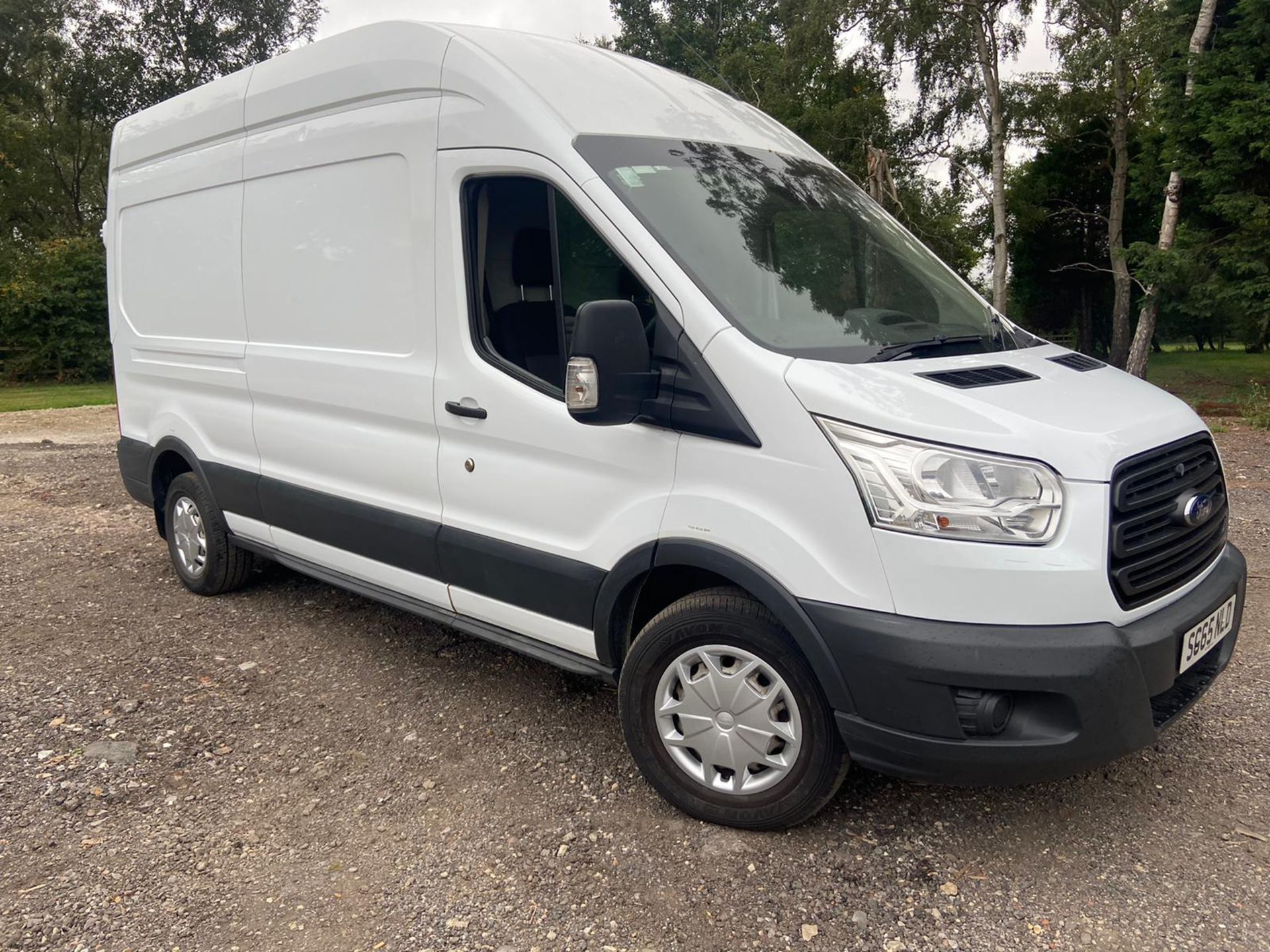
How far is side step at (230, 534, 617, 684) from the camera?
3.39 metres

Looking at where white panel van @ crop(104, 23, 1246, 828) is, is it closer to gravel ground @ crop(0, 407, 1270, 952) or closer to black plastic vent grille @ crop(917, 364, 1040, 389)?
black plastic vent grille @ crop(917, 364, 1040, 389)

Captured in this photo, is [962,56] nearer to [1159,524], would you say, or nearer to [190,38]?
[1159,524]

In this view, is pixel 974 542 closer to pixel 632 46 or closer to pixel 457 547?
pixel 457 547

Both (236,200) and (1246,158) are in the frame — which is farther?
(1246,158)

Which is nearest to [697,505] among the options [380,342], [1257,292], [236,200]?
[380,342]

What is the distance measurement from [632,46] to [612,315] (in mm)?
42334

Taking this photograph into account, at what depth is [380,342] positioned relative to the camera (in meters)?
3.89

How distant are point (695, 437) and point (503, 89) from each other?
4.78 ft

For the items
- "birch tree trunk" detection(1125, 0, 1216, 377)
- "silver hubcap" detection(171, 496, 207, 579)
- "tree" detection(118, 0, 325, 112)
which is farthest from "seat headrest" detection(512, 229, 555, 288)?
"tree" detection(118, 0, 325, 112)

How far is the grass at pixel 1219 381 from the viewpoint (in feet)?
38.6

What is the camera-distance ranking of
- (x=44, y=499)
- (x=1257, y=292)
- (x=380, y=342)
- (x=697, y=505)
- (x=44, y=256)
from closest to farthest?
(x=697, y=505), (x=380, y=342), (x=44, y=499), (x=1257, y=292), (x=44, y=256)

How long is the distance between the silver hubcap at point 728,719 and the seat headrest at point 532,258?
141cm

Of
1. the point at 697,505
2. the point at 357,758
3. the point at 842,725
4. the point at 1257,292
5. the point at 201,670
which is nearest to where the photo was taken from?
the point at 842,725

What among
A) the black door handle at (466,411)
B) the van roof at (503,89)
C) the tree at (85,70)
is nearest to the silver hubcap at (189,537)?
the van roof at (503,89)
